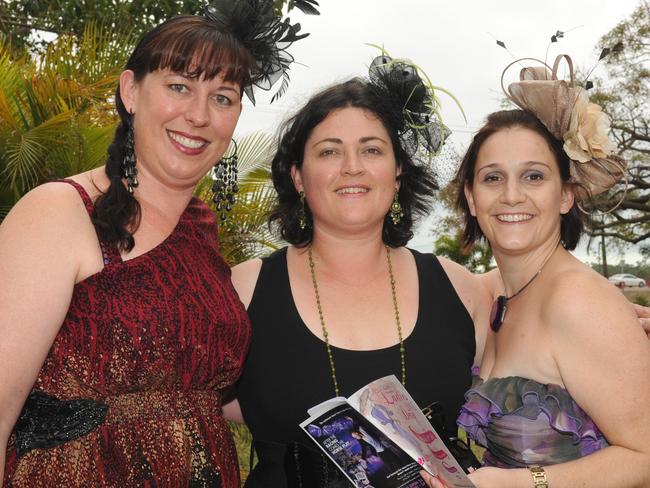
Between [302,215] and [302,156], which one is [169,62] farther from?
[302,215]

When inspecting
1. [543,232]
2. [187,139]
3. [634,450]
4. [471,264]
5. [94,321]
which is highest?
[187,139]

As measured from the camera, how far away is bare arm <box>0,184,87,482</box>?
226cm

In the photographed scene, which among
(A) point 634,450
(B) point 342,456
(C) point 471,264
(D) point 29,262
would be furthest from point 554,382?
(C) point 471,264

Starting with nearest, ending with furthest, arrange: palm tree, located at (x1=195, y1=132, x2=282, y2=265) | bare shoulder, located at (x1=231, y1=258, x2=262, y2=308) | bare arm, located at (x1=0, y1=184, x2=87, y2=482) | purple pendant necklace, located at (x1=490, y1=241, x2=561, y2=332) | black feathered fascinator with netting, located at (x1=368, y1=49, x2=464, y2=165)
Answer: bare arm, located at (x1=0, y1=184, x2=87, y2=482)
purple pendant necklace, located at (x1=490, y1=241, x2=561, y2=332)
bare shoulder, located at (x1=231, y1=258, x2=262, y2=308)
black feathered fascinator with netting, located at (x1=368, y1=49, x2=464, y2=165)
palm tree, located at (x1=195, y1=132, x2=282, y2=265)

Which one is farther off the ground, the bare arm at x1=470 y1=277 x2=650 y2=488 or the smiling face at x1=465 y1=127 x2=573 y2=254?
the smiling face at x1=465 y1=127 x2=573 y2=254

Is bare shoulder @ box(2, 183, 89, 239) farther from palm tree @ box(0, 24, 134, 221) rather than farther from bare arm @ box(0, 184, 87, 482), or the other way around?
palm tree @ box(0, 24, 134, 221)

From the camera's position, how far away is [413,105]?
11.9 ft

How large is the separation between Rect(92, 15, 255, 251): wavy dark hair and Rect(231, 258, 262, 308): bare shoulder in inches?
34.2

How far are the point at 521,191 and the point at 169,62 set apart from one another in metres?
1.52

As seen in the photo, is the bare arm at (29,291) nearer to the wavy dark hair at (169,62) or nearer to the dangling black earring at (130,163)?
the wavy dark hair at (169,62)

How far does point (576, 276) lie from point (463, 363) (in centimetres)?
77

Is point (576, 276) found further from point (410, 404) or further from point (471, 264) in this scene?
point (471, 264)

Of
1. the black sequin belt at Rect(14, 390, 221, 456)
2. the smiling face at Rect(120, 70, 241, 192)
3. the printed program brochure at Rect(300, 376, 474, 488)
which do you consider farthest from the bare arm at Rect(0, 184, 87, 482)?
the printed program brochure at Rect(300, 376, 474, 488)

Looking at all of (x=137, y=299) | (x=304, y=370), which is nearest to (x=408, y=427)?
(x=304, y=370)
